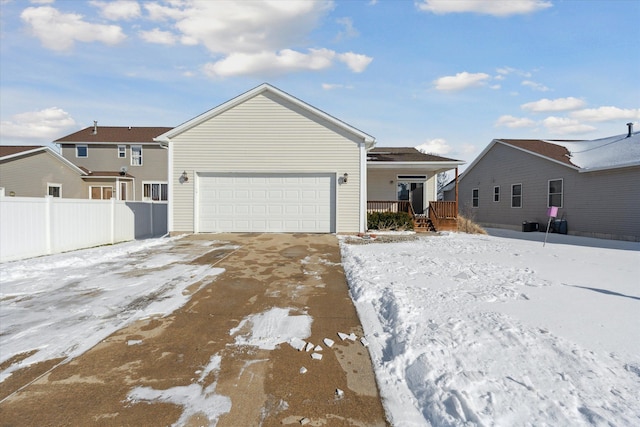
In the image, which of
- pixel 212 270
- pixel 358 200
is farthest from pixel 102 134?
pixel 212 270

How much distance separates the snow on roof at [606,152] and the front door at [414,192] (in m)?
6.72

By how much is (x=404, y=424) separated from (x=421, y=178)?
636 inches

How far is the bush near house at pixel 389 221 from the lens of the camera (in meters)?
14.4

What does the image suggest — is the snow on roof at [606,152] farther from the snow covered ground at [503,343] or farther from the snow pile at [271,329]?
the snow pile at [271,329]

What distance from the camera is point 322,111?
12812 millimetres

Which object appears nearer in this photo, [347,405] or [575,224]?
[347,405]

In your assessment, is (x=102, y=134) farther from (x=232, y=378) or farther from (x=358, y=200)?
(x=232, y=378)

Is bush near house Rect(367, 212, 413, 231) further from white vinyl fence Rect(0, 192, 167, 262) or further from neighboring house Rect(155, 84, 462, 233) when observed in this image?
white vinyl fence Rect(0, 192, 167, 262)

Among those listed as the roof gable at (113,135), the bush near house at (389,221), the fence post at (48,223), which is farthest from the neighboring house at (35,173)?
the bush near house at (389,221)

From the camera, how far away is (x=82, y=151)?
83.9 feet

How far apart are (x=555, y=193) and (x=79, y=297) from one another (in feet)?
60.4

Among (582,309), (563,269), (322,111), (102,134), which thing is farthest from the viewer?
(102,134)

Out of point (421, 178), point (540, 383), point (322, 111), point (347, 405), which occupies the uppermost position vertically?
point (322, 111)

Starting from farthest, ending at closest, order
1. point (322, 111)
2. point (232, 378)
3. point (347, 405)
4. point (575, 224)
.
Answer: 1. point (575, 224)
2. point (322, 111)
3. point (232, 378)
4. point (347, 405)
